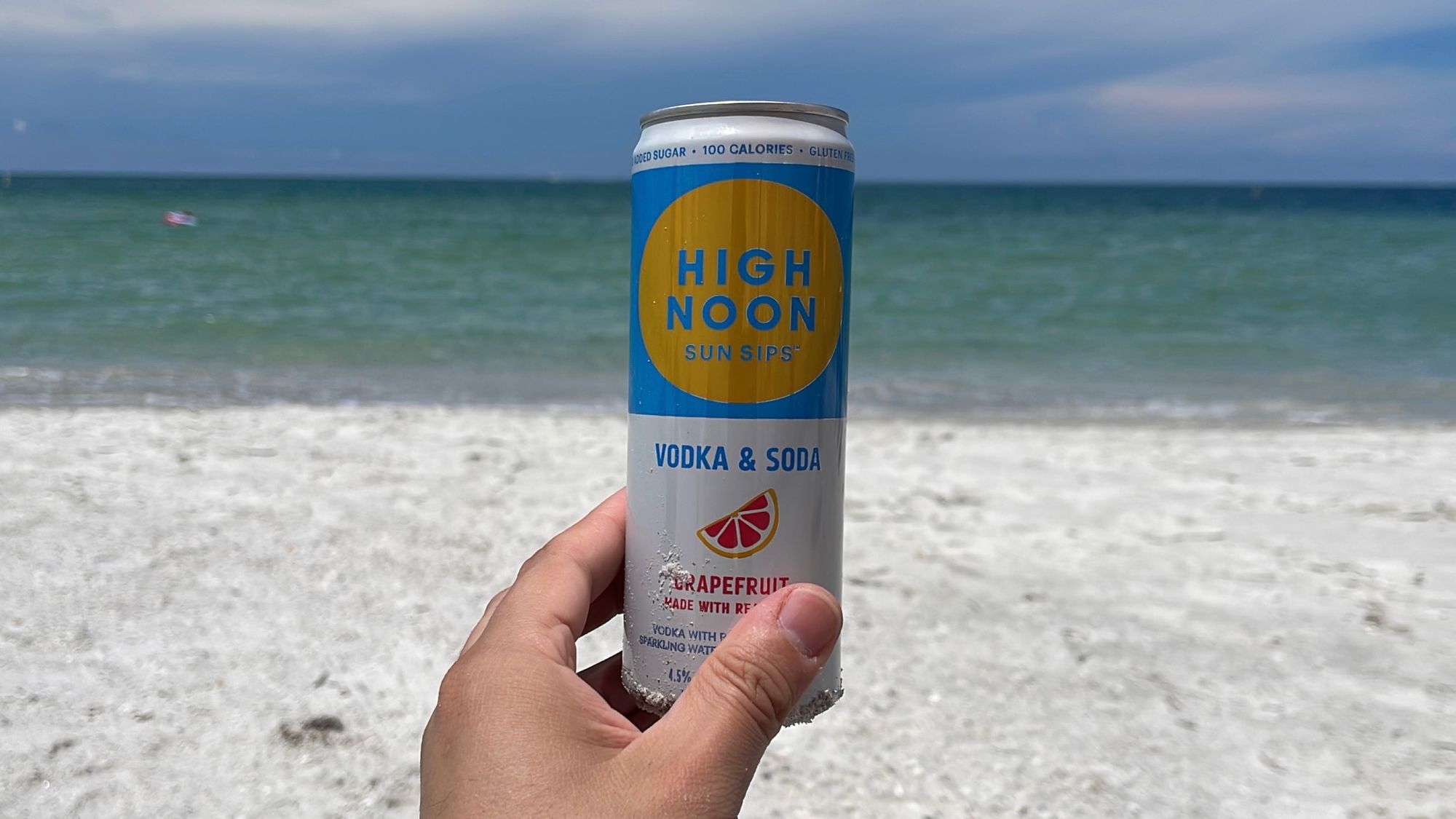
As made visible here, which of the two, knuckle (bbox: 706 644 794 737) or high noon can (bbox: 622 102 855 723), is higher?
high noon can (bbox: 622 102 855 723)

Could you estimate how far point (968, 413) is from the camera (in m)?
6.97

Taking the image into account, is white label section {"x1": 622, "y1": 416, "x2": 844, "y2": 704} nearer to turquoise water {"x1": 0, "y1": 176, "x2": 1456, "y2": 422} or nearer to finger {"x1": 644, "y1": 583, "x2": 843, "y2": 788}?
finger {"x1": 644, "y1": 583, "x2": 843, "y2": 788}

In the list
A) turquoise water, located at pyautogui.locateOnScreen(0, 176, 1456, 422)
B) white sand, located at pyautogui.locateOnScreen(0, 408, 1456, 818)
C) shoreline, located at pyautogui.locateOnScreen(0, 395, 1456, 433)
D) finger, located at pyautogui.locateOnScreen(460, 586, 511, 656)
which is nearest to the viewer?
finger, located at pyautogui.locateOnScreen(460, 586, 511, 656)

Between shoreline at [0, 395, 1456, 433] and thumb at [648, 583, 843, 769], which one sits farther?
shoreline at [0, 395, 1456, 433]

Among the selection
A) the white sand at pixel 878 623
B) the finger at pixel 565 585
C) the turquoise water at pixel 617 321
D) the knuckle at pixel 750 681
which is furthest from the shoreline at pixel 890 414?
the knuckle at pixel 750 681

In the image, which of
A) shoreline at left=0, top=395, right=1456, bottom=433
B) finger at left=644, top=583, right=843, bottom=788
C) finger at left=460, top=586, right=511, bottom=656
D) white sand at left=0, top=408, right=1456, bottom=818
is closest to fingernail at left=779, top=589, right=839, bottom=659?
finger at left=644, top=583, right=843, bottom=788

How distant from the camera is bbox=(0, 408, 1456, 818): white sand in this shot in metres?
2.56

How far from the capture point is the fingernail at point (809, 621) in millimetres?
1273

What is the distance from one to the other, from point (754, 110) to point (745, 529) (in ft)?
1.65

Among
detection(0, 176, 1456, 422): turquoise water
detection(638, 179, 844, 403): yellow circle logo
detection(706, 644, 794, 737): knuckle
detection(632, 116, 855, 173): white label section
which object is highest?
detection(632, 116, 855, 173): white label section

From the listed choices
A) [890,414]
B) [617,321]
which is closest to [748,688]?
[890,414]

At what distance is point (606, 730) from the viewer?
1.30 metres

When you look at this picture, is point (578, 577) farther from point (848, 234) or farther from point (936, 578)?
point (936, 578)

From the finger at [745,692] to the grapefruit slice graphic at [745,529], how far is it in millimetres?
81
